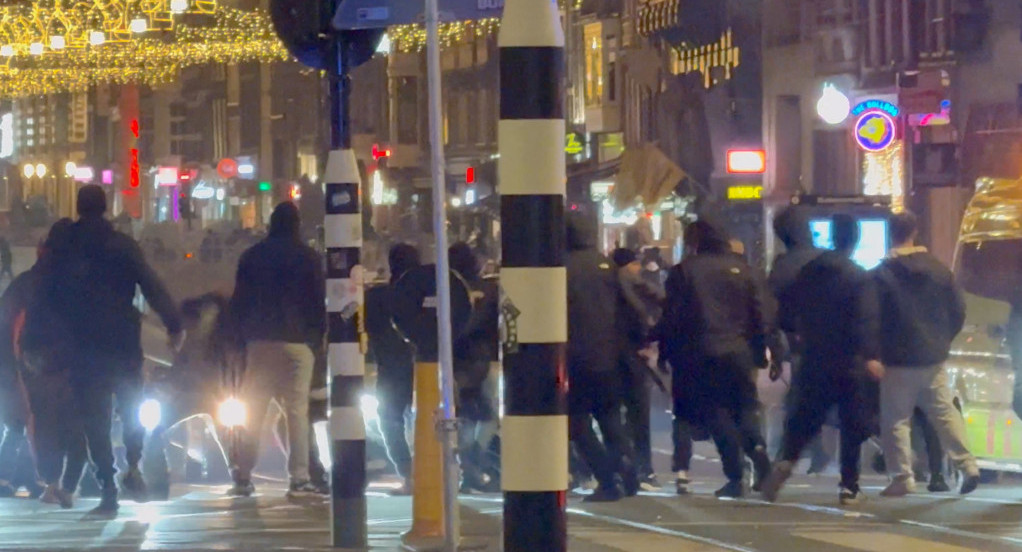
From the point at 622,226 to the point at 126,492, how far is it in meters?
36.0

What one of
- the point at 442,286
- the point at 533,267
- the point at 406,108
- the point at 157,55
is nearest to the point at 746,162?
the point at 157,55

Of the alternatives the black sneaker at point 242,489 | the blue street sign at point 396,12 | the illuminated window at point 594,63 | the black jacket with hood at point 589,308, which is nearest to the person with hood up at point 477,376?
the black jacket with hood at point 589,308

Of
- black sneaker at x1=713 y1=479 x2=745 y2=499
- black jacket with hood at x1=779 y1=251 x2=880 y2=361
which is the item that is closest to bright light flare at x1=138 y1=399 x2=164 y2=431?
black sneaker at x1=713 y1=479 x2=745 y2=499

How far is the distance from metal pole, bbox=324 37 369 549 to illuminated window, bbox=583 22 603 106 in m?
45.2

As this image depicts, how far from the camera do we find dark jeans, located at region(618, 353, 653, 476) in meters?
12.9

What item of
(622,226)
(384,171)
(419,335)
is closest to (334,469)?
(419,335)

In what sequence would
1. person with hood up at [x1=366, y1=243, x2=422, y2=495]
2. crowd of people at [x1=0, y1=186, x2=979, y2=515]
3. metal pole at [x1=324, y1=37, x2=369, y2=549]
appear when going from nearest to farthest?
metal pole at [x1=324, y1=37, x2=369, y2=549] → crowd of people at [x1=0, y1=186, x2=979, y2=515] → person with hood up at [x1=366, y1=243, x2=422, y2=495]

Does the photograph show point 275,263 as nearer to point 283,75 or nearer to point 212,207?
point 283,75

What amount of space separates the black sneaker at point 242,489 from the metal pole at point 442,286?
504 centimetres

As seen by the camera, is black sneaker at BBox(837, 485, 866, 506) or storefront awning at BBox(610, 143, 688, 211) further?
storefront awning at BBox(610, 143, 688, 211)

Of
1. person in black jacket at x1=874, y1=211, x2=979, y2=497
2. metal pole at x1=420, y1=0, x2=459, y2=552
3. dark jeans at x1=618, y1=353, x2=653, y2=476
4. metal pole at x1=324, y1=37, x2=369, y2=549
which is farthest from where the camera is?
dark jeans at x1=618, y1=353, x2=653, y2=476

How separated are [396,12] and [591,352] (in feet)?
14.1

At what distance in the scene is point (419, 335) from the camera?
1167cm

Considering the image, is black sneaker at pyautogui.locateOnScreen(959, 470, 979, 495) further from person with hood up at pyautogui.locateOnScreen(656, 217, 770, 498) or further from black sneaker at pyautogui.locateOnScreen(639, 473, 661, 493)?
black sneaker at pyautogui.locateOnScreen(639, 473, 661, 493)
